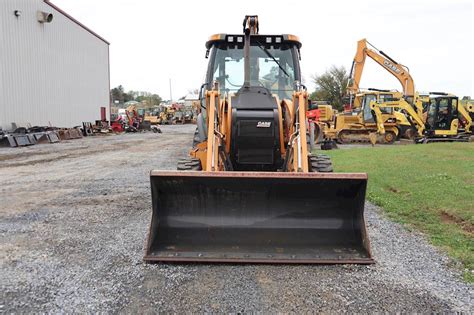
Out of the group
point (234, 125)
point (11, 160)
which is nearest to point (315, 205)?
point (234, 125)

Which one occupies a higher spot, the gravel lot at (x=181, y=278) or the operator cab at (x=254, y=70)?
the operator cab at (x=254, y=70)

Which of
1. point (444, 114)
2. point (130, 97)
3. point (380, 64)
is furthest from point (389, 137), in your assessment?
point (130, 97)

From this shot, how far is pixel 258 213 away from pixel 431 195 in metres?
4.35

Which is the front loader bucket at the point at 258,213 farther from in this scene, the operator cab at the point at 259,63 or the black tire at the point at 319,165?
the operator cab at the point at 259,63

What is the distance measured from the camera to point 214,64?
6828 mm

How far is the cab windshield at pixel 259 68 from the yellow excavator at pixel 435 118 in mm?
16097

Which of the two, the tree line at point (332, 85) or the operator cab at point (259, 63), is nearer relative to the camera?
the operator cab at point (259, 63)

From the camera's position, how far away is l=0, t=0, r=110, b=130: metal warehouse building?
21.4 m

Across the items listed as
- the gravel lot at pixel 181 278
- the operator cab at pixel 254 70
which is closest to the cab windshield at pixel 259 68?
the operator cab at pixel 254 70

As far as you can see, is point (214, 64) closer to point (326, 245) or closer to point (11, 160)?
point (326, 245)

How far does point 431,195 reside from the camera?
7.59m

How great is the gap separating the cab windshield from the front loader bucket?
8.21 feet

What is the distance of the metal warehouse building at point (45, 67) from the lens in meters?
21.4

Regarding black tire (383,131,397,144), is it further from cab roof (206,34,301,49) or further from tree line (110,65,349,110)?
tree line (110,65,349,110)
